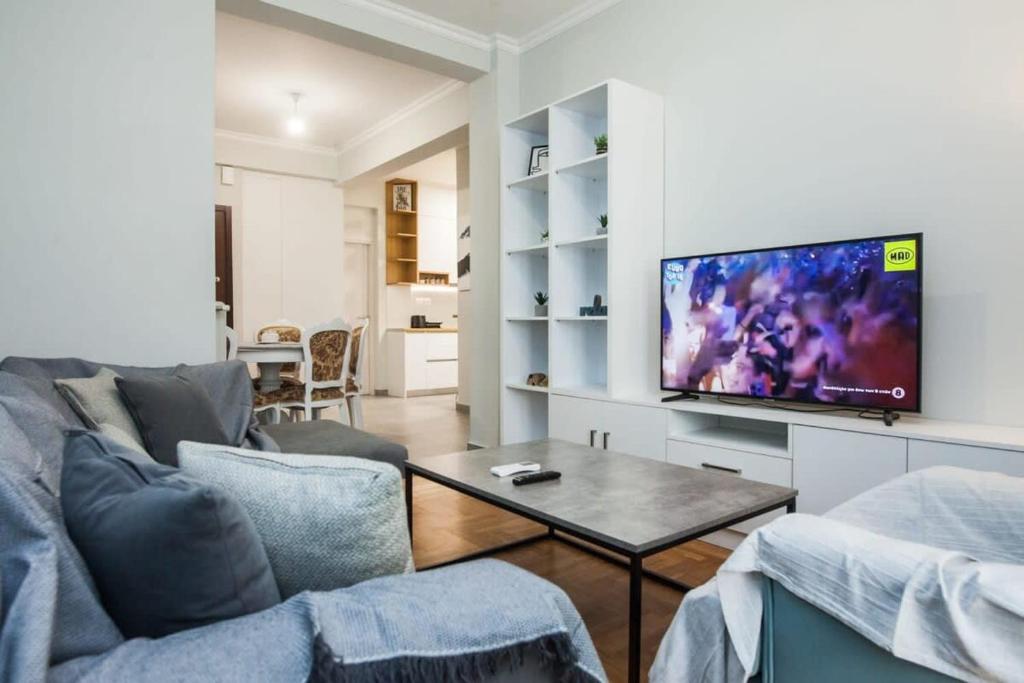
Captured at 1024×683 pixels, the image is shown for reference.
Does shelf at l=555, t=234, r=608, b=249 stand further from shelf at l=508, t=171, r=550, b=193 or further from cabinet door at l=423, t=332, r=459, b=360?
cabinet door at l=423, t=332, r=459, b=360

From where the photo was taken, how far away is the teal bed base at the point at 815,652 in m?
0.81

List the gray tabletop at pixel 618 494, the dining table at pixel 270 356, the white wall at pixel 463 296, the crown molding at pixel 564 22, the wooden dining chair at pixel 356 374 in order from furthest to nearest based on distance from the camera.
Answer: the white wall at pixel 463 296, the wooden dining chair at pixel 356 374, the dining table at pixel 270 356, the crown molding at pixel 564 22, the gray tabletop at pixel 618 494

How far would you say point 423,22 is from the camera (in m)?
4.00

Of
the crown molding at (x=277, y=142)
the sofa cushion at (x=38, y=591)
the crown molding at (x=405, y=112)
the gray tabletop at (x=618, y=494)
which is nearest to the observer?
the sofa cushion at (x=38, y=591)

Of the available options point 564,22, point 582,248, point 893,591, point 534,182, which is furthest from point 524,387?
point 893,591

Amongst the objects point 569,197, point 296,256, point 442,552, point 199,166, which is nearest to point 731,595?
point 442,552

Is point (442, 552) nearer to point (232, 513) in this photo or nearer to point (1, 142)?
point (232, 513)

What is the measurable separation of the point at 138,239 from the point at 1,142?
24.6 inches

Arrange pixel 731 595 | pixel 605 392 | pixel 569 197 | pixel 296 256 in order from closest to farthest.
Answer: pixel 731 595 → pixel 605 392 → pixel 569 197 → pixel 296 256

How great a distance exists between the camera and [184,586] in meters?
0.75

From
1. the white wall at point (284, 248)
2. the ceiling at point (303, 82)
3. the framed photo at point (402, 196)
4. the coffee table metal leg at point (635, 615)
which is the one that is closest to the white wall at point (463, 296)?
the ceiling at point (303, 82)

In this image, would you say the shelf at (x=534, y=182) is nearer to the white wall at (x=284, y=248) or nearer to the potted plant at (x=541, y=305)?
the potted plant at (x=541, y=305)

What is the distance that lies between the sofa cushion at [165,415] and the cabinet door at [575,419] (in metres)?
1.78

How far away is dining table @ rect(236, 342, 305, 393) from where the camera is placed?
3971 mm
